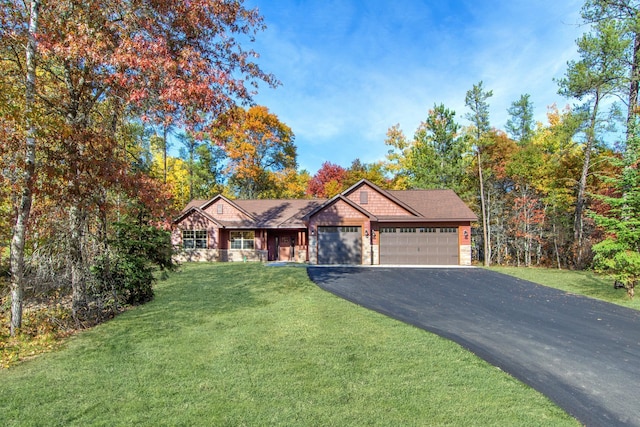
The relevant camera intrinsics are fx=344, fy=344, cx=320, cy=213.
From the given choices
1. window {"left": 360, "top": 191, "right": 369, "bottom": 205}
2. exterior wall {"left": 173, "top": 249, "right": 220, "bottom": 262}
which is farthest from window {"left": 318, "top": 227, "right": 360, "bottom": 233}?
exterior wall {"left": 173, "top": 249, "right": 220, "bottom": 262}

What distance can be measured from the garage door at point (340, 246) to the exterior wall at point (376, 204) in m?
1.71

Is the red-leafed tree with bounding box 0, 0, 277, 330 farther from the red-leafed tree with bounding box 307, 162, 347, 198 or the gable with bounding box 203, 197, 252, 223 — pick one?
the red-leafed tree with bounding box 307, 162, 347, 198

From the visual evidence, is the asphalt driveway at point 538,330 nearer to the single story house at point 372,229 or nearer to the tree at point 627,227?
the tree at point 627,227

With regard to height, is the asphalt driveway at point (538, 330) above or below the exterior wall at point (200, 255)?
below

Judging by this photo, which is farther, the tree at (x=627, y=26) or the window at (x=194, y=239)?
the window at (x=194, y=239)

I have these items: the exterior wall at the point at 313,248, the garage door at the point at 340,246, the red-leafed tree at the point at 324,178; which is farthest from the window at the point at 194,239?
the red-leafed tree at the point at 324,178

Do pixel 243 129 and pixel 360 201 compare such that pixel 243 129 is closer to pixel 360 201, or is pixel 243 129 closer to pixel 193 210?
pixel 193 210

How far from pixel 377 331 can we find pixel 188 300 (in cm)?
576

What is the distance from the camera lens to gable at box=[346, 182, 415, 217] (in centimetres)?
2061

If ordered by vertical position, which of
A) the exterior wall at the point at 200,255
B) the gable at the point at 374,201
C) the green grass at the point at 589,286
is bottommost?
the green grass at the point at 589,286

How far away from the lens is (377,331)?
21.9 ft

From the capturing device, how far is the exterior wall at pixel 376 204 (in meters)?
20.6

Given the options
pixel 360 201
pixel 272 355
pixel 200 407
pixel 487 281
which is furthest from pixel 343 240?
pixel 200 407

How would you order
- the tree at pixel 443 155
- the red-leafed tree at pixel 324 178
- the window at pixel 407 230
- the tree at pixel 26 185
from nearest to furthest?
the tree at pixel 26 185 → the window at pixel 407 230 → the tree at pixel 443 155 → the red-leafed tree at pixel 324 178
